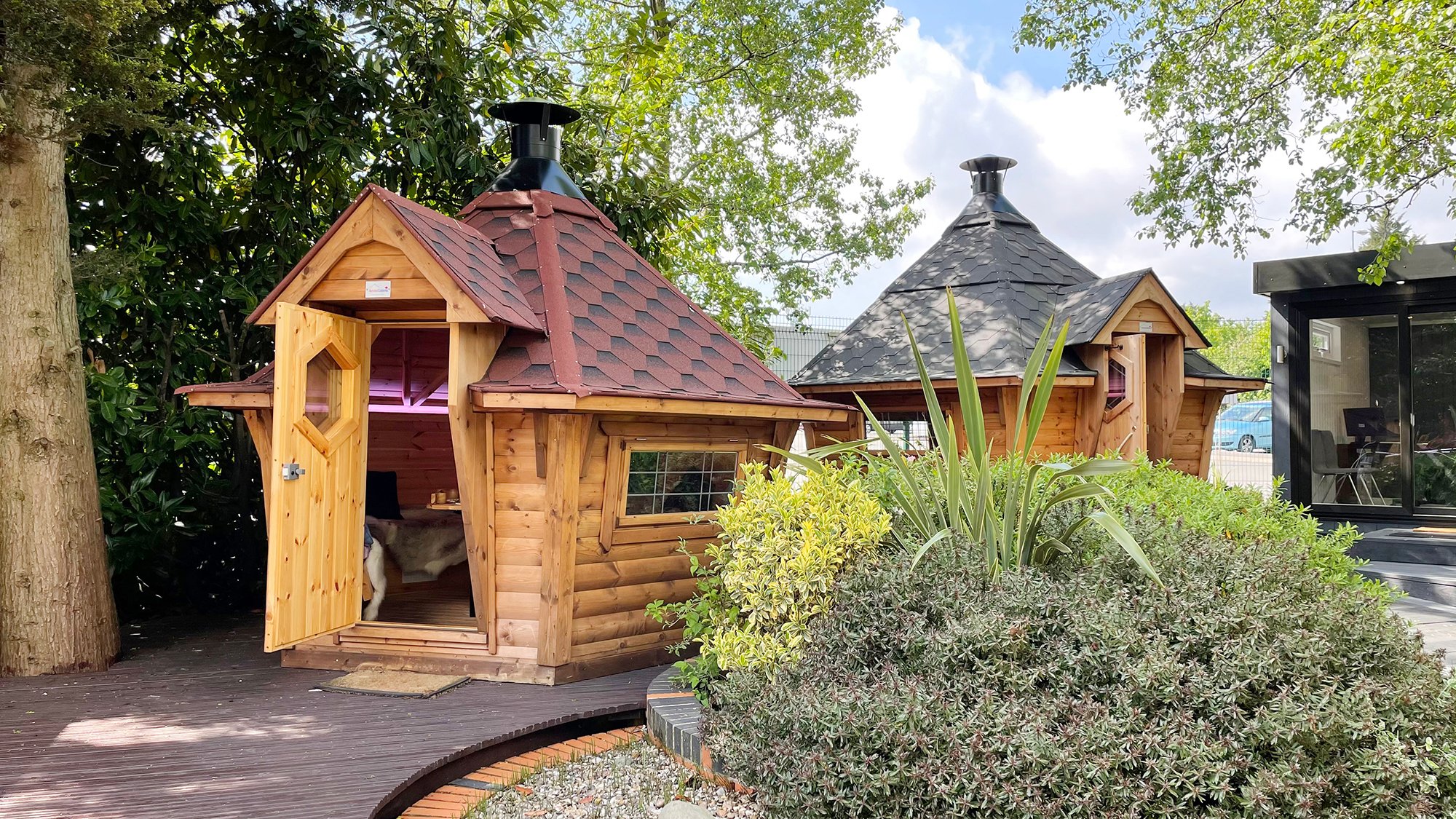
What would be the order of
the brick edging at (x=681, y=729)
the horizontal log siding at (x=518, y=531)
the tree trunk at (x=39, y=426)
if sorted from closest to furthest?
1. the brick edging at (x=681, y=729)
2. the tree trunk at (x=39, y=426)
3. the horizontal log siding at (x=518, y=531)

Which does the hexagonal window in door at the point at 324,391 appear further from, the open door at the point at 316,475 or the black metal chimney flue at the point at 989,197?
the black metal chimney flue at the point at 989,197

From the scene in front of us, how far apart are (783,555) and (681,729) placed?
917 millimetres

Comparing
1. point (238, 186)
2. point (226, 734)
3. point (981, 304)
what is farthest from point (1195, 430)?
point (238, 186)

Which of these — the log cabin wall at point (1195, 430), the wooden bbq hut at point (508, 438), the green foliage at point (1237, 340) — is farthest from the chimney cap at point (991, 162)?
the green foliage at point (1237, 340)

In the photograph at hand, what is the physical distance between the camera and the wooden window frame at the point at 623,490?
5723 mm

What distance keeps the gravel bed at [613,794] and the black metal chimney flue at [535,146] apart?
4419 millimetres

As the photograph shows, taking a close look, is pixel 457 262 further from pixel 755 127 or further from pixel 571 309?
pixel 755 127

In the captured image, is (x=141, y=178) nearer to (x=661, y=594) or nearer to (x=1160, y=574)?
(x=661, y=594)

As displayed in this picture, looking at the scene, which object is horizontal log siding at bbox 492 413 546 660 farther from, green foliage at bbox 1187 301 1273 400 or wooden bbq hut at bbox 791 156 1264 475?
green foliage at bbox 1187 301 1273 400

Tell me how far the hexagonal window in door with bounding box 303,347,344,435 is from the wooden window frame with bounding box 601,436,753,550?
167cm

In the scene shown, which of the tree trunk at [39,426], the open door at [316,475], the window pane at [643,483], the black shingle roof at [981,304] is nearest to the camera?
the open door at [316,475]

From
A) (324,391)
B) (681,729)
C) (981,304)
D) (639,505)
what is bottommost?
(681,729)

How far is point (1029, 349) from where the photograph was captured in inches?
360

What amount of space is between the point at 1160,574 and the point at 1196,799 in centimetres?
99
